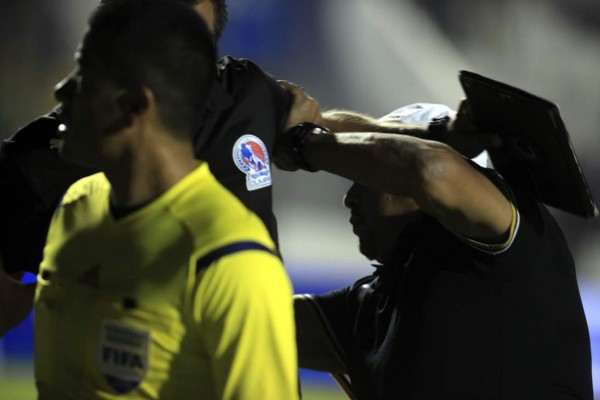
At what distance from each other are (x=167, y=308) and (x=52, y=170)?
642 millimetres

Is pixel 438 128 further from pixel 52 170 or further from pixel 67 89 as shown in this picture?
pixel 67 89

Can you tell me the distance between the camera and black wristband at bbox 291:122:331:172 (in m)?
1.81

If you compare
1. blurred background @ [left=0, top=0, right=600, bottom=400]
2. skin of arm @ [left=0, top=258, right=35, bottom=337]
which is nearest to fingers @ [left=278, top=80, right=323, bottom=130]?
skin of arm @ [left=0, top=258, right=35, bottom=337]

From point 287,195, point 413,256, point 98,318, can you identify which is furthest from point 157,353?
point 287,195

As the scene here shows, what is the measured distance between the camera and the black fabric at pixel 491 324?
1.85m

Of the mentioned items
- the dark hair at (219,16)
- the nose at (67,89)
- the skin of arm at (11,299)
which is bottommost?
the skin of arm at (11,299)

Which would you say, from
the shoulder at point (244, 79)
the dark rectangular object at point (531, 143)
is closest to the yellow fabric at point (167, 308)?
the shoulder at point (244, 79)

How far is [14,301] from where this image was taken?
1696mm

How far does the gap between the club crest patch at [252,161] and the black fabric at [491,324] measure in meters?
0.40

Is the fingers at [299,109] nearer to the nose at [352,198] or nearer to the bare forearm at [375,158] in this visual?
the bare forearm at [375,158]

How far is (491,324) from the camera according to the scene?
186 centimetres

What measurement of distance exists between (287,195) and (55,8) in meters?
1.28

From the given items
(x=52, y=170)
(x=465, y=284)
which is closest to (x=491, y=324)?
(x=465, y=284)

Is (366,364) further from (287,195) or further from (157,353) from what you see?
(287,195)
